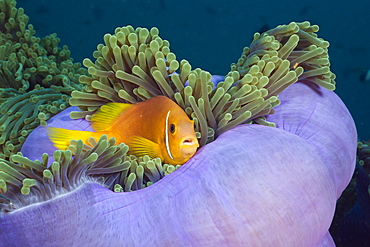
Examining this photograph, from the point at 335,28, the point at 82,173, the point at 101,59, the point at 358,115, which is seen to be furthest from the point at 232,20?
the point at 82,173

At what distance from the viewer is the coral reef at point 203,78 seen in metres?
1.12

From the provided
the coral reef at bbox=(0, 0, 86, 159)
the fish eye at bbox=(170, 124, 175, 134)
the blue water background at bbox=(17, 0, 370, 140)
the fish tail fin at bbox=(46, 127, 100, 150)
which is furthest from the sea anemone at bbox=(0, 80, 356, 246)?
the blue water background at bbox=(17, 0, 370, 140)

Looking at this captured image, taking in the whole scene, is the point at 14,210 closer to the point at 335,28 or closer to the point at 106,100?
Result: the point at 106,100

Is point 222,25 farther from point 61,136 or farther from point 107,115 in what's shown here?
point 61,136

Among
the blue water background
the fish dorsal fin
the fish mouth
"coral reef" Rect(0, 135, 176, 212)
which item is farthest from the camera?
the blue water background

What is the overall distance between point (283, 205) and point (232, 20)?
654cm

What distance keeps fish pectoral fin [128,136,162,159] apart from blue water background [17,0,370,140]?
5319 millimetres

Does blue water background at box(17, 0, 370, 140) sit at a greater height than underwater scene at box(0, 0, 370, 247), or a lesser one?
greater

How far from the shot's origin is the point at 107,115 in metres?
1.21

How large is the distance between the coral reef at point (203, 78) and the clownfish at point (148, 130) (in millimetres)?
62

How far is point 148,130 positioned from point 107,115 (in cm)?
19

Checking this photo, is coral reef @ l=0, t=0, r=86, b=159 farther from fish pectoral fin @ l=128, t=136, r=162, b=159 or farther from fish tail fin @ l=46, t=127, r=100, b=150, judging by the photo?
fish pectoral fin @ l=128, t=136, r=162, b=159

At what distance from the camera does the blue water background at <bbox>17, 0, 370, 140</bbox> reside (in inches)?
238

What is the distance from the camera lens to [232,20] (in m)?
6.99
